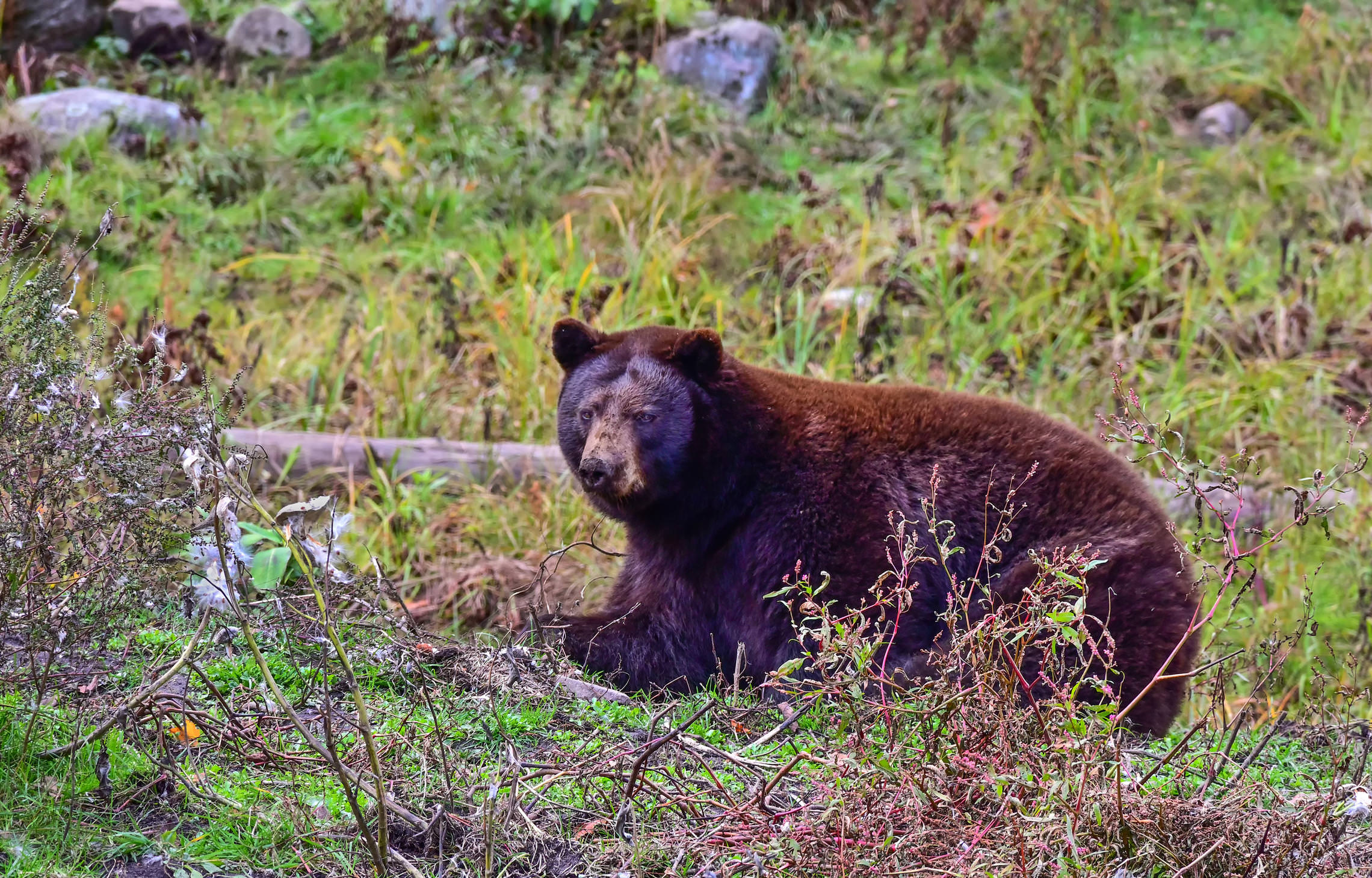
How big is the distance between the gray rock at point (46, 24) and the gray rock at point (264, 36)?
1.23 m

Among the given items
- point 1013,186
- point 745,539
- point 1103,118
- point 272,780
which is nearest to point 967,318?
point 1013,186

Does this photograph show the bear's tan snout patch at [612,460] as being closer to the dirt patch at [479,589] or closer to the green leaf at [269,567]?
the green leaf at [269,567]

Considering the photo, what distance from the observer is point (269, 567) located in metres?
3.79

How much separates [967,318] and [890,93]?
3410 mm

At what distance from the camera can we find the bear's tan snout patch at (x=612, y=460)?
4.52 m

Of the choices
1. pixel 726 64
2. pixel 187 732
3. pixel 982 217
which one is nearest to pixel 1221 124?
pixel 982 217

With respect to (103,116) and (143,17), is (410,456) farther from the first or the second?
(143,17)

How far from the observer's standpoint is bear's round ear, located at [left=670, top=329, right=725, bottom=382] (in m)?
4.62

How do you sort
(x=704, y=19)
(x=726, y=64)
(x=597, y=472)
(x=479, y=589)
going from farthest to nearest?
(x=704, y=19) → (x=726, y=64) → (x=479, y=589) → (x=597, y=472)

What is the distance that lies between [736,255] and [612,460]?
15.0 feet

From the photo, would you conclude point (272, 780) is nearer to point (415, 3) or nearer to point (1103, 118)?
point (1103, 118)

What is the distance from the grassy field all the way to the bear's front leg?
0.57m

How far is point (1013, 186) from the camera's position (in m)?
9.35

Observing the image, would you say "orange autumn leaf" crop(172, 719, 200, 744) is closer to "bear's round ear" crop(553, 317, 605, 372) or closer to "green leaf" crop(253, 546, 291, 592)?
"green leaf" crop(253, 546, 291, 592)
